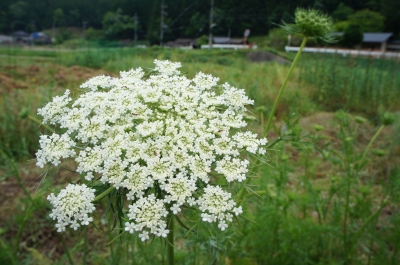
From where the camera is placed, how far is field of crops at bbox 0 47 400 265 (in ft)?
7.50

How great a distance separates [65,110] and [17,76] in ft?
35.9

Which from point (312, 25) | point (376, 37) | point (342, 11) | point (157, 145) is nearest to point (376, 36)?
point (376, 37)

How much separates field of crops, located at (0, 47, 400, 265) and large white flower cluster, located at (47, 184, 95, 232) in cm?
6

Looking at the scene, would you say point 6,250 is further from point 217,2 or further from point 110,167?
point 217,2

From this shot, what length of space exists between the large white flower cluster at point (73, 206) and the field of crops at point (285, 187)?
62mm

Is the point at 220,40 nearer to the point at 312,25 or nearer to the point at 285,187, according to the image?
the point at 285,187

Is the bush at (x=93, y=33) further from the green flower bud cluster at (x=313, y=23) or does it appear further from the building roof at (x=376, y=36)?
the green flower bud cluster at (x=313, y=23)

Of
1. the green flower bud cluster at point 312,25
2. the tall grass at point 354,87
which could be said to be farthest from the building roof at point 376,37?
the green flower bud cluster at point 312,25

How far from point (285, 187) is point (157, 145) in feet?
11.5

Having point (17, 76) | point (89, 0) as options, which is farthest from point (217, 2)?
point (17, 76)

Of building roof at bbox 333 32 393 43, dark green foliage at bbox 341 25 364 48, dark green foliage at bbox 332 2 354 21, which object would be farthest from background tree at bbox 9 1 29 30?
building roof at bbox 333 32 393 43

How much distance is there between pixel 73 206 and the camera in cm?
125

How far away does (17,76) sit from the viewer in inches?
430

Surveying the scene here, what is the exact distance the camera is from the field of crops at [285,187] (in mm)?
2287
